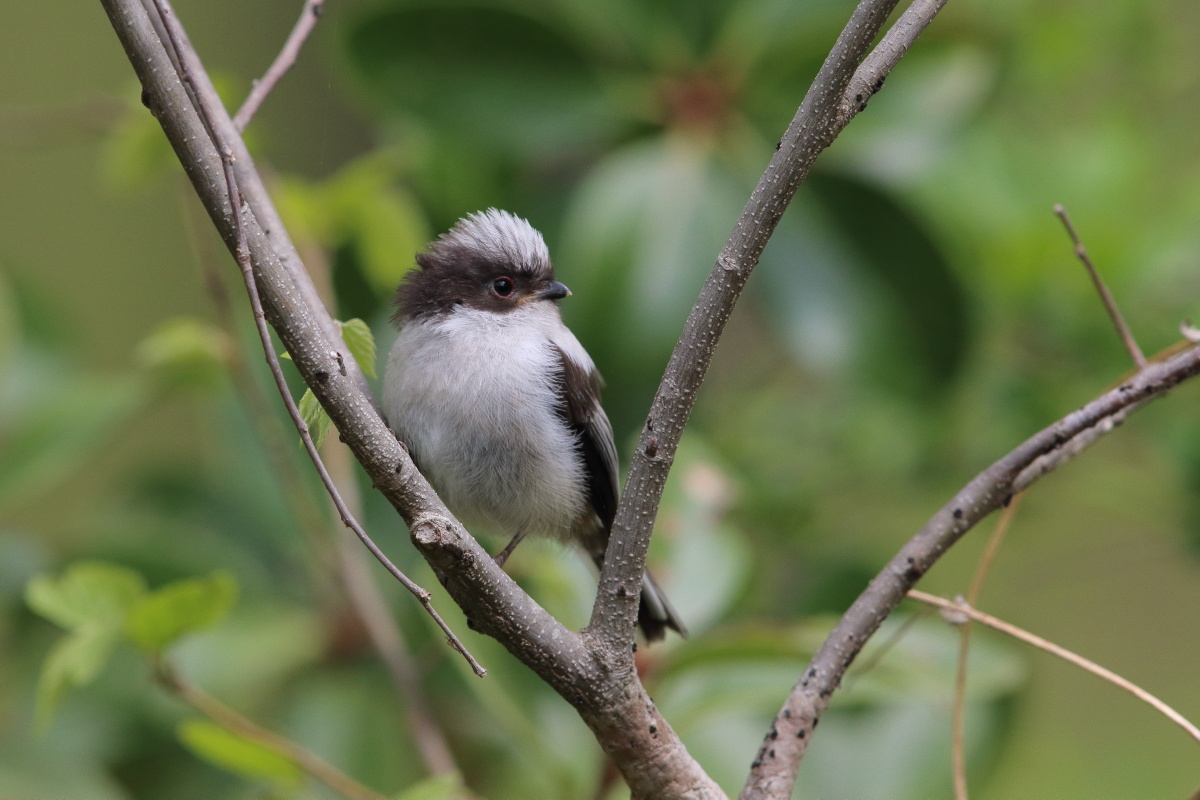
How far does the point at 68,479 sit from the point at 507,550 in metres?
3.79

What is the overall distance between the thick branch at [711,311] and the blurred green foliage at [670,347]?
3.88ft

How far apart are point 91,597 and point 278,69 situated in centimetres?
101

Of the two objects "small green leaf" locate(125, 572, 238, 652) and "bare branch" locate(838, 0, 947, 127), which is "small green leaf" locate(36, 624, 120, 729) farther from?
"bare branch" locate(838, 0, 947, 127)

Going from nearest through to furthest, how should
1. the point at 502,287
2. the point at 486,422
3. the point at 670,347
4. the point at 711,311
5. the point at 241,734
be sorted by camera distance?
the point at 711,311, the point at 241,734, the point at 486,422, the point at 502,287, the point at 670,347

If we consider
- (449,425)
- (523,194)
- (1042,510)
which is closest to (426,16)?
(523,194)

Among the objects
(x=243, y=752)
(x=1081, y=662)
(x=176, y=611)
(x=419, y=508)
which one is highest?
(x=1081, y=662)

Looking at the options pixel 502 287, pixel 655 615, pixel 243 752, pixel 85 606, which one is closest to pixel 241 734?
pixel 243 752

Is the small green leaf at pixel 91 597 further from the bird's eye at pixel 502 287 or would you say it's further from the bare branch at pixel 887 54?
the bare branch at pixel 887 54

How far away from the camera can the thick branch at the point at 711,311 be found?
1271 mm

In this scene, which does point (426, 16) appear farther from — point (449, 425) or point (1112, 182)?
point (1112, 182)

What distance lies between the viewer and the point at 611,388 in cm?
328

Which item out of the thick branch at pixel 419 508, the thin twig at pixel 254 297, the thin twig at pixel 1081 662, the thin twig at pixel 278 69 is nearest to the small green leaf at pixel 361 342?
the thick branch at pixel 419 508

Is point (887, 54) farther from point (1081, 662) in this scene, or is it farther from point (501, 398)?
point (501, 398)

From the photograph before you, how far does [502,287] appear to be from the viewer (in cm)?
251
